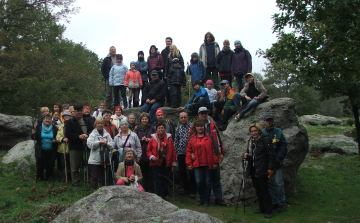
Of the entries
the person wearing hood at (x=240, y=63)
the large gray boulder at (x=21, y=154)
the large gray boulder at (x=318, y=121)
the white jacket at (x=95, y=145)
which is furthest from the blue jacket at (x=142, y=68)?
the large gray boulder at (x=318, y=121)

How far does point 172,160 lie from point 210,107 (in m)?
3.53

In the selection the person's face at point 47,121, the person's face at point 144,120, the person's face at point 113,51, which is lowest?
the person's face at point 144,120

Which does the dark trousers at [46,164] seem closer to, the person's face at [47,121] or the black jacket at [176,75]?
the person's face at [47,121]

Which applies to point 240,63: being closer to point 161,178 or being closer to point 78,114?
point 161,178

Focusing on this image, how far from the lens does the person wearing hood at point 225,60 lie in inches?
484

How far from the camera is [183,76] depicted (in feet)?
40.5

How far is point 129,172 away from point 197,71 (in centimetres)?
596

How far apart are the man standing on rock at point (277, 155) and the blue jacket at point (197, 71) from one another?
16.7ft

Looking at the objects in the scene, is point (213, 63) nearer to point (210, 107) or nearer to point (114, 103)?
point (210, 107)

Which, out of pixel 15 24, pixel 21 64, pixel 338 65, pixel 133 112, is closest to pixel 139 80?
pixel 133 112

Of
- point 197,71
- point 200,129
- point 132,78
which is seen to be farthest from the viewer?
point 132,78

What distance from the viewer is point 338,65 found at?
8.02m

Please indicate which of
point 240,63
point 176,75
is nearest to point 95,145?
point 176,75

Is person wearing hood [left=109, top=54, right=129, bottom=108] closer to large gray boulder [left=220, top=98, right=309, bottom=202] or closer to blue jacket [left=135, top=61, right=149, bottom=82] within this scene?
blue jacket [left=135, top=61, right=149, bottom=82]
